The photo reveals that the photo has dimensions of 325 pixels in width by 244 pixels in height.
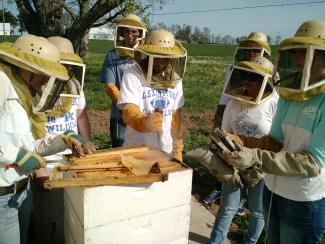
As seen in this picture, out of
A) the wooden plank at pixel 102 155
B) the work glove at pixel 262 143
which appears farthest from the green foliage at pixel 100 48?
the work glove at pixel 262 143

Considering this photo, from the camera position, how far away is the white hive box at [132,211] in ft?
7.34

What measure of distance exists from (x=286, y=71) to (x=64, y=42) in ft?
6.94

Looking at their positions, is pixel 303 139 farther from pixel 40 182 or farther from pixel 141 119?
pixel 40 182

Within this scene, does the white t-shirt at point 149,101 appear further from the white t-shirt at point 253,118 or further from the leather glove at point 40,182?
the leather glove at point 40,182

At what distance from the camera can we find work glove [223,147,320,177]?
2129mm

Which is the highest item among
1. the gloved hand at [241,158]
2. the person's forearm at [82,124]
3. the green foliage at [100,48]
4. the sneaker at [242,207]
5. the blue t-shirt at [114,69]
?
the blue t-shirt at [114,69]

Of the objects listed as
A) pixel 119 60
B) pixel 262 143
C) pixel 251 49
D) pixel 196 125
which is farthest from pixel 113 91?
pixel 196 125

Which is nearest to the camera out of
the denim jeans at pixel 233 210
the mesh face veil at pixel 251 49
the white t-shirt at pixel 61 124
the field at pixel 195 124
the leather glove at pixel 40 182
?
the leather glove at pixel 40 182

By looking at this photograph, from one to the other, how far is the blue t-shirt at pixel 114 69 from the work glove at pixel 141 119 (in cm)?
159

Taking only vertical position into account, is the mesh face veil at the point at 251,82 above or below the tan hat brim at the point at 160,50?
below

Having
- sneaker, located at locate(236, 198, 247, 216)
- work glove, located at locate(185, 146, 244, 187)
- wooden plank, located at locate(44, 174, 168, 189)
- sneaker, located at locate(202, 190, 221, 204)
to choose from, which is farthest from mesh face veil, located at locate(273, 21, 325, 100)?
sneaker, located at locate(202, 190, 221, 204)

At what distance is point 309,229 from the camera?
2340 mm

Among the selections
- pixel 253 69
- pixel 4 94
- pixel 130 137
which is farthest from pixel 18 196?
pixel 253 69

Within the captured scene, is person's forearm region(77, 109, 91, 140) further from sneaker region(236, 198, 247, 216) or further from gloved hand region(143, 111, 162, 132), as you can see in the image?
sneaker region(236, 198, 247, 216)
